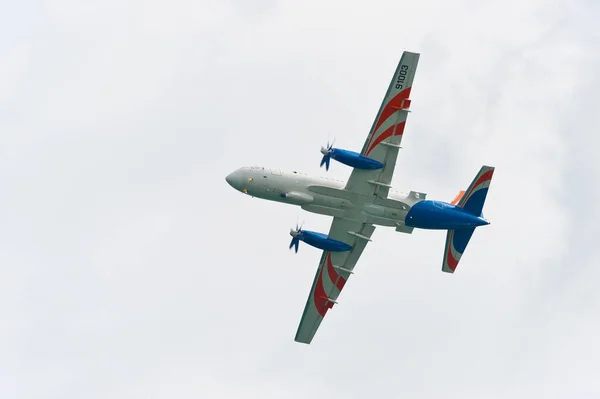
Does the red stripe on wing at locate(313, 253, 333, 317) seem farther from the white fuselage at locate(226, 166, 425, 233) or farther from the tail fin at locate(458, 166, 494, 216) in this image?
the tail fin at locate(458, 166, 494, 216)

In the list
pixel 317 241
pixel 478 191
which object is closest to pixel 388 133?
pixel 478 191

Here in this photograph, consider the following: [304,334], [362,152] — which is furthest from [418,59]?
[304,334]

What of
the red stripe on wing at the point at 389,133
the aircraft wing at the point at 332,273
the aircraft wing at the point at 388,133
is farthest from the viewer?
the aircraft wing at the point at 332,273

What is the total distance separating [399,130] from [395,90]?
129 inches

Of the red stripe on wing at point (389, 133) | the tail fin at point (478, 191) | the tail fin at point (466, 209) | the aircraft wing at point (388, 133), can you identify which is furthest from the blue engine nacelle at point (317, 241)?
the tail fin at point (478, 191)

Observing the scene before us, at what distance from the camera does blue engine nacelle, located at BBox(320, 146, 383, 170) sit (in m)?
84.4

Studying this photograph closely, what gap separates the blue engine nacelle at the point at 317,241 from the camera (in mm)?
89375

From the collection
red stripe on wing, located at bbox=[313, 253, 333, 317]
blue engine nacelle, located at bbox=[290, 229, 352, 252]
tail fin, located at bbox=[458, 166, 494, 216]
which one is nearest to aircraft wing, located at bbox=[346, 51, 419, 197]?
blue engine nacelle, located at bbox=[290, 229, 352, 252]

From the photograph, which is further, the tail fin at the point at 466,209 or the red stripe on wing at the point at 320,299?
the red stripe on wing at the point at 320,299

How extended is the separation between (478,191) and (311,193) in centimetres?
1386

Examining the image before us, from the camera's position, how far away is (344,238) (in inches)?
3590

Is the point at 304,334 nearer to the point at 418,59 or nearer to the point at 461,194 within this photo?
the point at 461,194

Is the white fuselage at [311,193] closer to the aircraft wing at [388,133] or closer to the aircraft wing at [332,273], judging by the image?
the aircraft wing at [388,133]

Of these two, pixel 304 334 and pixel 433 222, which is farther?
pixel 304 334
